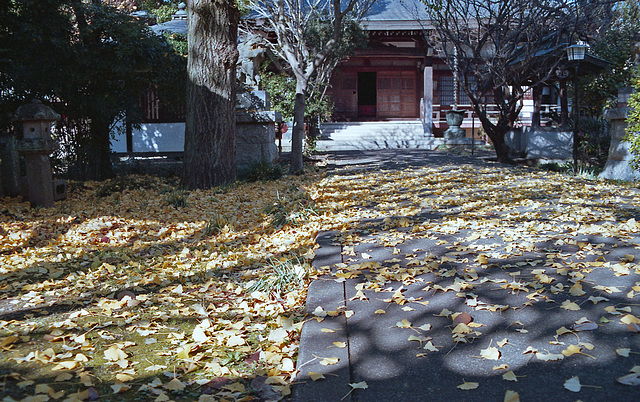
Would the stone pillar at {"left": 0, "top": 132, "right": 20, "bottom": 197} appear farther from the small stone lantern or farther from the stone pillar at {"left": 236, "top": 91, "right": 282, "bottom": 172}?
the stone pillar at {"left": 236, "top": 91, "right": 282, "bottom": 172}

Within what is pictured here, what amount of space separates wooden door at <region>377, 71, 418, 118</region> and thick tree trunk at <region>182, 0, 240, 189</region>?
17434mm

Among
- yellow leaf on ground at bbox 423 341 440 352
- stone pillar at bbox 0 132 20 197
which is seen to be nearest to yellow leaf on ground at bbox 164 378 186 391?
yellow leaf on ground at bbox 423 341 440 352

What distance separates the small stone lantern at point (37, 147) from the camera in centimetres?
Answer: 663

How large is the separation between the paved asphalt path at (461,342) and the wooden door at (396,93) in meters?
22.1

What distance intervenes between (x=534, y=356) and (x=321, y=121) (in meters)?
19.8

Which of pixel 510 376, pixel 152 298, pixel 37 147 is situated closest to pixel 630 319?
pixel 510 376

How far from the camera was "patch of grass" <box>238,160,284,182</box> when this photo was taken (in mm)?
9703

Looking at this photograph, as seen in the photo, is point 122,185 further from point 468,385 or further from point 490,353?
point 468,385

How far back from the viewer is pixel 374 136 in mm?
22031

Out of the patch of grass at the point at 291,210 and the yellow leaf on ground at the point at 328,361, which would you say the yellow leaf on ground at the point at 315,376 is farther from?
the patch of grass at the point at 291,210

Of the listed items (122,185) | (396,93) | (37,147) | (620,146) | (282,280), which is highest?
(396,93)

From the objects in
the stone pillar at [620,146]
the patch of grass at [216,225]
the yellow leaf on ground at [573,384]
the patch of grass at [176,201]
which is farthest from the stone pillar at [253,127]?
the yellow leaf on ground at [573,384]

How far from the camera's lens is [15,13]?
8320 mm

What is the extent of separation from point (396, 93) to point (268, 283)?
75.1 ft
